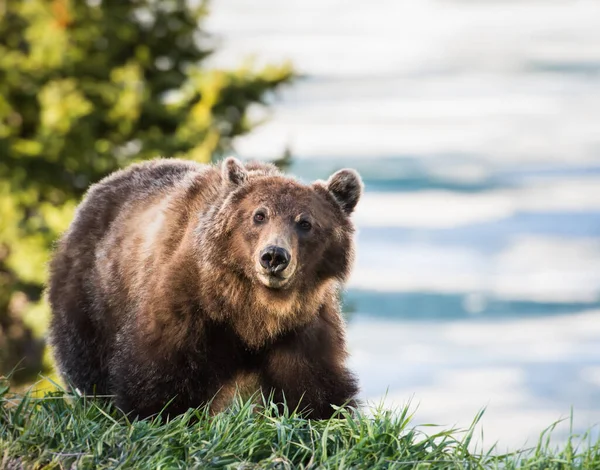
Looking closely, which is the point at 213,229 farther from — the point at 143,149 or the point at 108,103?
the point at 108,103

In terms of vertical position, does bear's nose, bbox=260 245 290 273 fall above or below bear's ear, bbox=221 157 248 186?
below

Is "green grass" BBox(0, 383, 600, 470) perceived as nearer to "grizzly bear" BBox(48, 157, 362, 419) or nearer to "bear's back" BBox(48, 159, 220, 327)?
"grizzly bear" BBox(48, 157, 362, 419)

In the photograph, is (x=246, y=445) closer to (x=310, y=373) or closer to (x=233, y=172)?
(x=310, y=373)

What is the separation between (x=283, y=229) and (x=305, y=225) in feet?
0.56

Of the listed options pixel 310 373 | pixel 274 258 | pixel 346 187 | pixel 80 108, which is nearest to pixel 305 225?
pixel 274 258

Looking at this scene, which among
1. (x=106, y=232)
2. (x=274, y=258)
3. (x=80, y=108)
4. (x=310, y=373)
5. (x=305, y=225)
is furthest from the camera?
(x=80, y=108)

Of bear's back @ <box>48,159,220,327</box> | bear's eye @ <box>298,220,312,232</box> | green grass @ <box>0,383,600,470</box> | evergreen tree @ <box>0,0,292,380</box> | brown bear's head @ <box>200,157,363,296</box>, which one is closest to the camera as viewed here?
green grass @ <box>0,383,600,470</box>

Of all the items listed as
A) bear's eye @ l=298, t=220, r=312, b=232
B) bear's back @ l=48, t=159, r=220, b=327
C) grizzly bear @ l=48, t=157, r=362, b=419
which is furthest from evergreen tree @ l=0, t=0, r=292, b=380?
bear's eye @ l=298, t=220, r=312, b=232

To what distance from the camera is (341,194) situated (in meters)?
5.70

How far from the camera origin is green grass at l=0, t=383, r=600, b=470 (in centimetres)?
428

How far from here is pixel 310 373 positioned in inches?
216

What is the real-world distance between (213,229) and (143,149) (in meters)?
10.7

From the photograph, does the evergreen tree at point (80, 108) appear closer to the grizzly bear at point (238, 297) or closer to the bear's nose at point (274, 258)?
the grizzly bear at point (238, 297)

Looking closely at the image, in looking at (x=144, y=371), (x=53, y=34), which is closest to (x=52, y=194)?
(x=53, y=34)
